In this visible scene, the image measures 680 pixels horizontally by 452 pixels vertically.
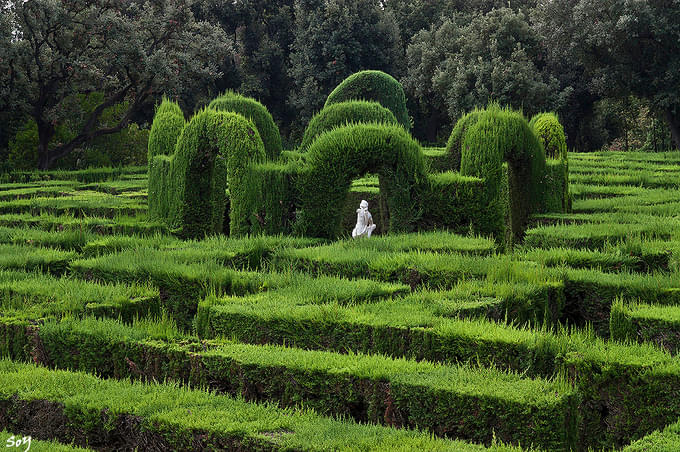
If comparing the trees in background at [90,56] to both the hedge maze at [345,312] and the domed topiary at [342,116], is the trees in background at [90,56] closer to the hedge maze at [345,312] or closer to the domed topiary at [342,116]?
the domed topiary at [342,116]

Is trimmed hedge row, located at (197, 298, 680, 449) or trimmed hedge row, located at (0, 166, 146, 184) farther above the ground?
trimmed hedge row, located at (0, 166, 146, 184)

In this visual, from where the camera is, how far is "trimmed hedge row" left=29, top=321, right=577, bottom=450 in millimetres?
5738

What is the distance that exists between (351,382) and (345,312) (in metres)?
1.76

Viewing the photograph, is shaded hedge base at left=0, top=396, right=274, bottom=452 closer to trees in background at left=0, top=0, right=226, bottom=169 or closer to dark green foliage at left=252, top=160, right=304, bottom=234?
dark green foliage at left=252, top=160, right=304, bottom=234

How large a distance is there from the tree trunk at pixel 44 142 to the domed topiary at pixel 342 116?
18720 mm

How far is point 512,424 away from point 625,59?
3614 centimetres

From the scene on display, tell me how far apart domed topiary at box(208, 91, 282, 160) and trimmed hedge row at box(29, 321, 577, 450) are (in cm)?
1154

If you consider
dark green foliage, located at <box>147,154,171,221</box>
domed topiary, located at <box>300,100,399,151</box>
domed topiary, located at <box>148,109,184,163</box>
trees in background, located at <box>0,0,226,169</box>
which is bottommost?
dark green foliage, located at <box>147,154,171,221</box>

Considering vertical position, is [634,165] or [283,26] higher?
[283,26]

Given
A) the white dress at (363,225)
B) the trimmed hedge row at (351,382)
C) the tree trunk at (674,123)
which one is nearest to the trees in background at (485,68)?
the tree trunk at (674,123)

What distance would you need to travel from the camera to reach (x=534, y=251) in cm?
1207

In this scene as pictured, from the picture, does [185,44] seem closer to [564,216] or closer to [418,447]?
[564,216]

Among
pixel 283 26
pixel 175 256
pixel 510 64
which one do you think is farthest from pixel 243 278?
pixel 283 26

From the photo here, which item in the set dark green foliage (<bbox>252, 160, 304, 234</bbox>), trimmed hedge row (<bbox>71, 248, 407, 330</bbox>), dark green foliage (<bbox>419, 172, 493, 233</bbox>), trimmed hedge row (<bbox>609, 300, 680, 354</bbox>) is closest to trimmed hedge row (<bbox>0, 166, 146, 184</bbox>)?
dark green foliage (<bbox>252, 160, 304, 234</bbox>)
